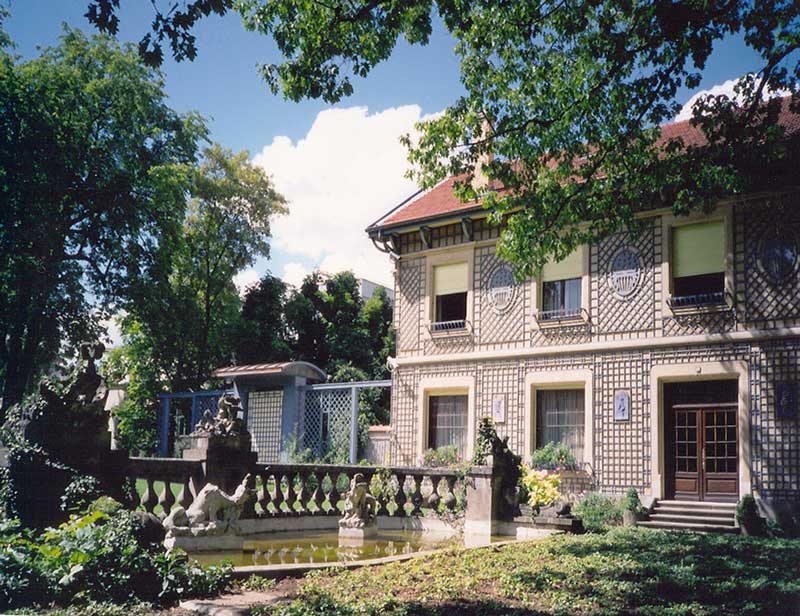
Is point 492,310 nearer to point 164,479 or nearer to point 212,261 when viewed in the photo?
point 164,479

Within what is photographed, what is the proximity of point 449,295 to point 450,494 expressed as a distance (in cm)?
815

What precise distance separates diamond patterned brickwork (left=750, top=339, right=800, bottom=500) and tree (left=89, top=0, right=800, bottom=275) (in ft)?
12.3

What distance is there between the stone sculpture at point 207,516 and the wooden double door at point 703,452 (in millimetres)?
10268

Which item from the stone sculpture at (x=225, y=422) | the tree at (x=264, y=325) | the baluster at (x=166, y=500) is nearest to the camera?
the baluster at (x=166, y=500)

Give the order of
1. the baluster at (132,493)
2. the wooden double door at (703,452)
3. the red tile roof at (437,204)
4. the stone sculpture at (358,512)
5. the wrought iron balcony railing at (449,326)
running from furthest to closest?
1. the wrought iron balcony railing at (449,326)
2. the red tile roof at (437,204)
3. the wooden double door at (703,452)
4. the stone sculpture at (358,512)
5. the baluster at (132,493)

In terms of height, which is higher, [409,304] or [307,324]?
[307,324]

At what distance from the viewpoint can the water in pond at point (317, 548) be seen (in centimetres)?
814

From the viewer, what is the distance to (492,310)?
18547 mm

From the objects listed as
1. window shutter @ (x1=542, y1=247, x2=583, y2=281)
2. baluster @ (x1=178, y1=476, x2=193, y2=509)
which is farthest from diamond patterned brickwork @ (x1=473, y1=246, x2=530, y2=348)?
baluster @ (x1=178, y1=476, x2=193, y2=509)

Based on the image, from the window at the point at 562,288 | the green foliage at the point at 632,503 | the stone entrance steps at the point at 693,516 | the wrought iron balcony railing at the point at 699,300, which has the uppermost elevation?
the window at the point at 562,288

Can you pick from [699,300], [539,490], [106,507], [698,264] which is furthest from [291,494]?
[698,264]

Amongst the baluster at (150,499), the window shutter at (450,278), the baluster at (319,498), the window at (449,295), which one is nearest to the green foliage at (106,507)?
the baluster at (150,499)

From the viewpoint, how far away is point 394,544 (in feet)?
32.9

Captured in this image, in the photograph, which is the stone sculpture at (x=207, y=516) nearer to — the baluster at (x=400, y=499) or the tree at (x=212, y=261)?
the baluster at (x=400, y=499)
